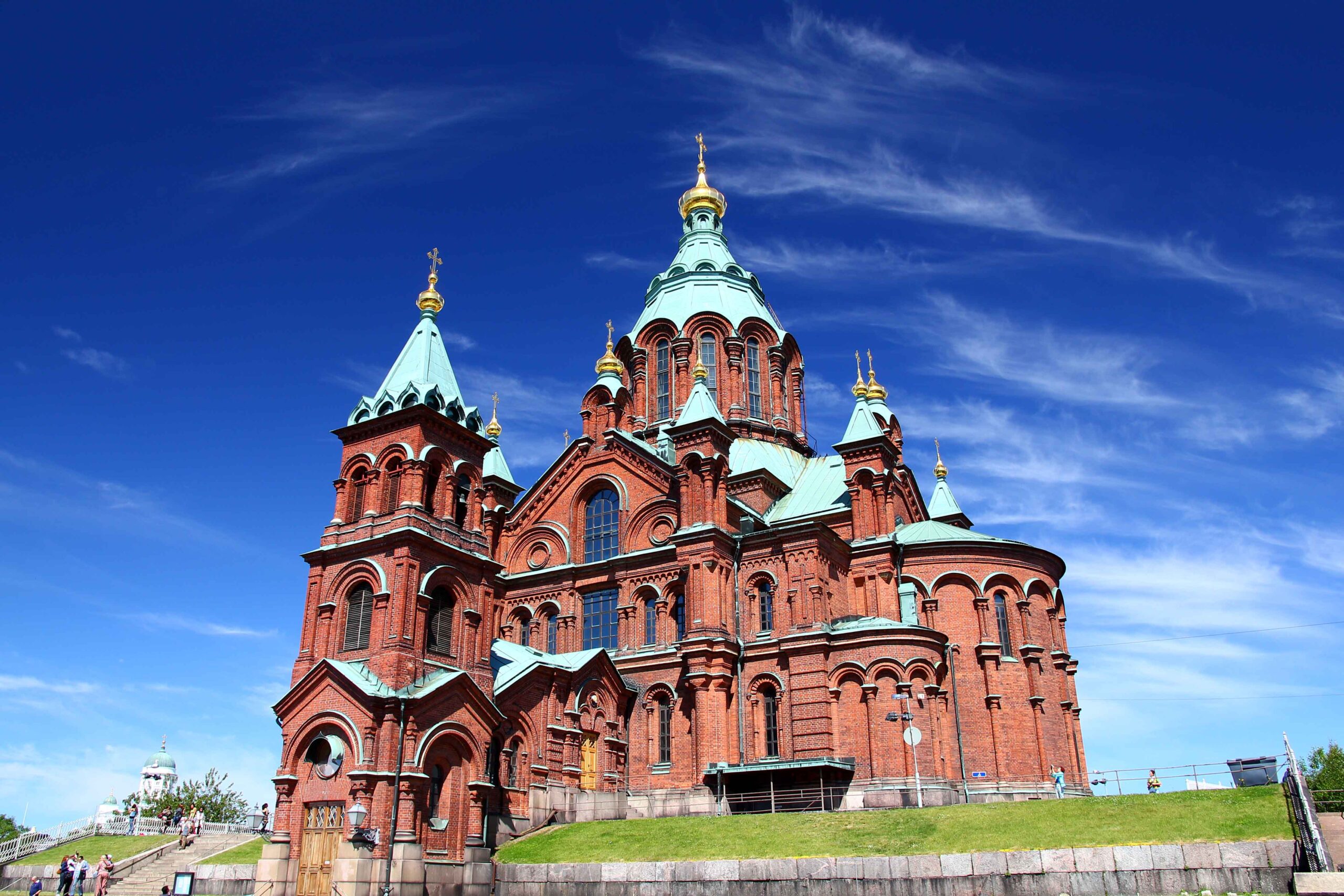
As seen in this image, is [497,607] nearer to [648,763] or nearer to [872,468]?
[648,763]

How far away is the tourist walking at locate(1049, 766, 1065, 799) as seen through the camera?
3097 centimetres

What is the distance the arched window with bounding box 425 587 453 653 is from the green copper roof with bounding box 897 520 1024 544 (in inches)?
600

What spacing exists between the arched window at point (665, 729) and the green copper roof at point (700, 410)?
30.9 feet

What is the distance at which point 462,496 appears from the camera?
3005 cm

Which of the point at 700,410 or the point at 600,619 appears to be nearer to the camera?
the point at 700,410

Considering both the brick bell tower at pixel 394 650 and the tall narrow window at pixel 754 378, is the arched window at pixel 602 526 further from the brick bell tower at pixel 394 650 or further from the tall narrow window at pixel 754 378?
the tall narrow window at pixel 754 378

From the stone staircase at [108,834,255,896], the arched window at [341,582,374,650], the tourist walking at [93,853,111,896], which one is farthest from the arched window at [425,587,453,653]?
the tourist walking at [93,853,111,896]

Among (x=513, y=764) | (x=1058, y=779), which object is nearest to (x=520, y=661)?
(x=513, y=764)

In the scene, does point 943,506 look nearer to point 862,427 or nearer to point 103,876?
point 862,427

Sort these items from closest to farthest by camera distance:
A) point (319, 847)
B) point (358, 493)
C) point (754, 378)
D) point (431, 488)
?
point (319, 847) → point (431, 488) → point (358, 493) → point (754, 378)

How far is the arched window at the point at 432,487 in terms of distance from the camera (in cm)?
2906

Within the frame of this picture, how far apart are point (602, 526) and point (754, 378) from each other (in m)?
11.3

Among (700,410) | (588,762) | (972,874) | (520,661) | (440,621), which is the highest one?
(700,410)

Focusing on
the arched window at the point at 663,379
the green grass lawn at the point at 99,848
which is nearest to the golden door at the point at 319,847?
the green grass lawn at the point at 99,848
